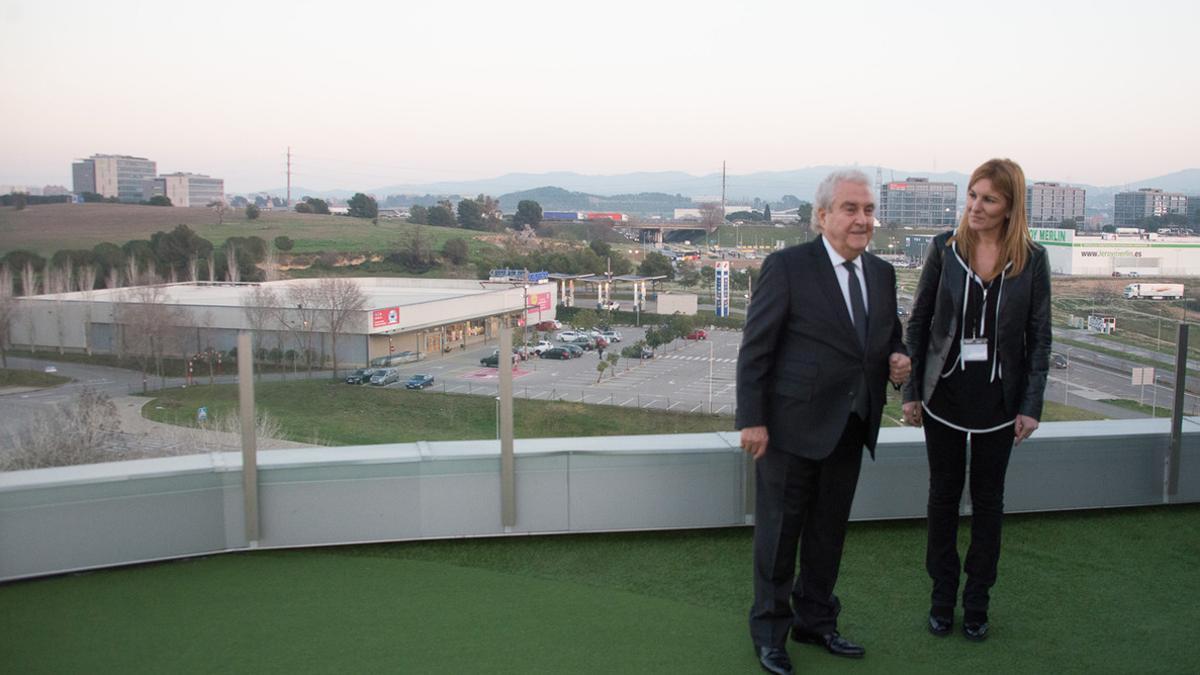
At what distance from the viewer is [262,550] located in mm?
3377

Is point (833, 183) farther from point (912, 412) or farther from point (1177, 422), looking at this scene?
point (1177, 422)

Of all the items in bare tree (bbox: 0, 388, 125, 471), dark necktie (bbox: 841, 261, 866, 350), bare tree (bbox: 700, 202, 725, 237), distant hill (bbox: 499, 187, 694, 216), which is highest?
distant hill (bbox: 499, 187, 694, 216)

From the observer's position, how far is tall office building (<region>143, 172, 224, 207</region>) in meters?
4.93

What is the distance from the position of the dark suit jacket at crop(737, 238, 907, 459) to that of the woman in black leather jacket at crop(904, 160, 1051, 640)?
0.36m

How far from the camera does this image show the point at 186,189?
16.7 ft

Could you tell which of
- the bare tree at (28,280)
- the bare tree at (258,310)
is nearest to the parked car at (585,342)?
the bare tree at (258,310)

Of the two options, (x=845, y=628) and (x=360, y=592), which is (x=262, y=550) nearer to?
(x=360, y=592)

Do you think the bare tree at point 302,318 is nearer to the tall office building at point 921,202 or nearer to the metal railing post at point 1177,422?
the tall office building at point 921,202

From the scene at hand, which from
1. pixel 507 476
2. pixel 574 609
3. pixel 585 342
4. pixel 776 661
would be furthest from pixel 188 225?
pixel 776 661

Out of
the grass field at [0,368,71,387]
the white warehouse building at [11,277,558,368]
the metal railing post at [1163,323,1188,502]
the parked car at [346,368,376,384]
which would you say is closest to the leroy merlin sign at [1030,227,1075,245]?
the metal railing post at [1163,323,1188,502]

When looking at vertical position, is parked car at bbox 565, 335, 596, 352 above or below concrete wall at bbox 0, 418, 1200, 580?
above

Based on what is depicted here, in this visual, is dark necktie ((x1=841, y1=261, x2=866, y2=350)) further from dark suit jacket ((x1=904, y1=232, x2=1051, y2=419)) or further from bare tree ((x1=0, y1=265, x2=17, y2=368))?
bare tree ((x1=0, y1=265, x2=17, y2=368))

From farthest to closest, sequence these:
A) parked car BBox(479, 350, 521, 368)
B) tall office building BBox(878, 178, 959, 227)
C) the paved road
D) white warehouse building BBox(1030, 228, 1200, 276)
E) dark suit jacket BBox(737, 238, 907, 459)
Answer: white warehouse building BBox(1030, 228, 1200, 276), tall office building BBox(878, 178, 959, 227), parked car BBox(479, 350, 521, 368), the paved road, dark suit jacket BBox(737, 238, 907, 459)

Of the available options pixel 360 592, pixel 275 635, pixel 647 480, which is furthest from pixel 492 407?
pixel 275 635
